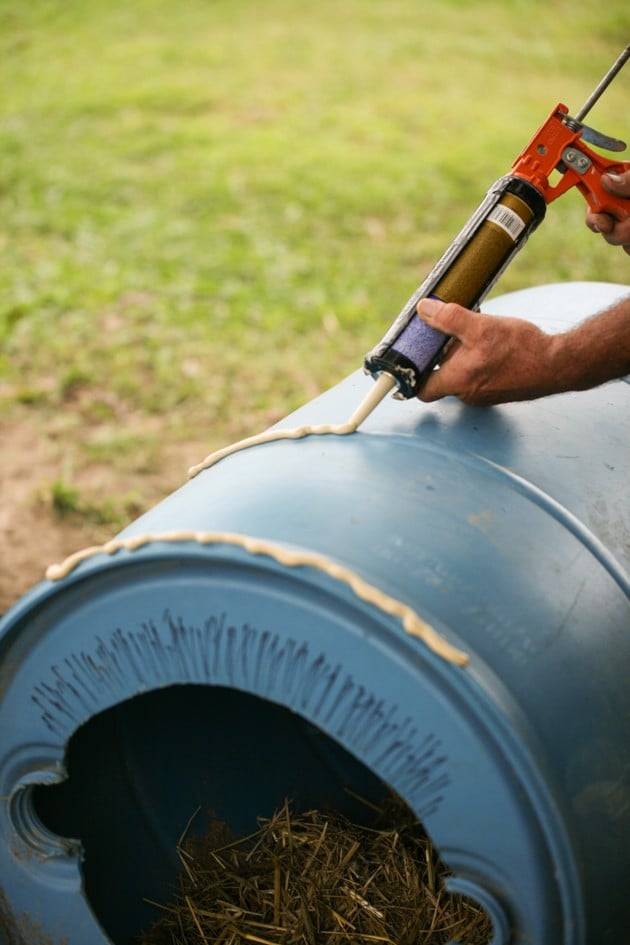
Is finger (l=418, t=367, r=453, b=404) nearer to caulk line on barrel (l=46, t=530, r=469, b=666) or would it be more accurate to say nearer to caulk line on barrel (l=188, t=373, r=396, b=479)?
caulk line on barrel (l=188, t=373, r=396, b=479)

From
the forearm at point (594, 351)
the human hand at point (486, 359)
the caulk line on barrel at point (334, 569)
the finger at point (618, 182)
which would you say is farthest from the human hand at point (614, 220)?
the caulk line on barrel at point (334, 569)

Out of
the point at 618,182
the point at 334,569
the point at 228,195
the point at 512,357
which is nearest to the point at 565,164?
the point at 618,182

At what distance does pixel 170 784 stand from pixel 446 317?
1128 millimetres

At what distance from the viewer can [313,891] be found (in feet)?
6.51

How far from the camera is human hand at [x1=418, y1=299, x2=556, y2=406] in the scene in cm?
166

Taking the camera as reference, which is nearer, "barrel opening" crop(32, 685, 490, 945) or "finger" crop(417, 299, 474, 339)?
"finger" crop(417, 299, 474, 339)

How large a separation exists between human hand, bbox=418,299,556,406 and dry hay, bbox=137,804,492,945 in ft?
3.09

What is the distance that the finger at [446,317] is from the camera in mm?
1654

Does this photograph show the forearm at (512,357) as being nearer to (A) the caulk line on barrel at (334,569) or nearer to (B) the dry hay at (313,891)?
(A) the caulk line on barrel at (334,569)

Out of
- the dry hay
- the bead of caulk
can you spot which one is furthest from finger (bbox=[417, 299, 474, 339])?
the dry hay

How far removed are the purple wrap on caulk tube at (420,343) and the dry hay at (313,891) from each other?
39.3 inches

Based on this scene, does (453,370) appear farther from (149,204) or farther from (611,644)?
(149,204)

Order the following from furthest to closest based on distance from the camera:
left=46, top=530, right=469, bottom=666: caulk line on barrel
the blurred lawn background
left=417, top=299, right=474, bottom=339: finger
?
the blurred lawn background → left=417, top=299, right=474, bottom=339: finger → left=46, top=530, right=469, bottom=666: caulk line on barrel

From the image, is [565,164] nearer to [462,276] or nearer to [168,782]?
[462,276]
